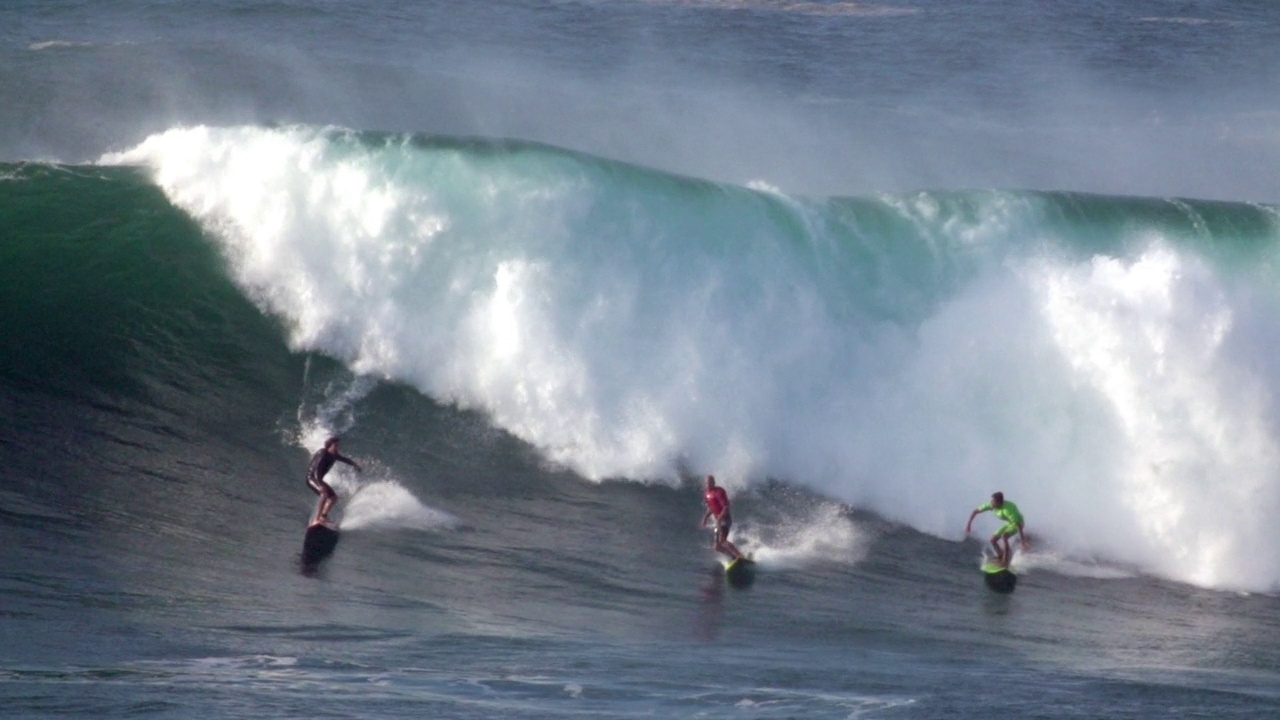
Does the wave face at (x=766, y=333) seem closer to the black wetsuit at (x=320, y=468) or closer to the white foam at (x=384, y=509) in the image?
the white foam at (x=384, y=509)

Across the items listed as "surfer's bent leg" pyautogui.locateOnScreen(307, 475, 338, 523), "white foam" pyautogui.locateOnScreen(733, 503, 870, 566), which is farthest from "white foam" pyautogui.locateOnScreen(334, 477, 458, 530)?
"white foam" pyautogui.locateOnScreen(733, 503, 870, 566)

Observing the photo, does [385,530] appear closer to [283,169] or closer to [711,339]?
[711,339]

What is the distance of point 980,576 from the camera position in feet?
46.8

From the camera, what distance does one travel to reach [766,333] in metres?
17.1

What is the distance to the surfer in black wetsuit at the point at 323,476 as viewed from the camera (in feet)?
42.5

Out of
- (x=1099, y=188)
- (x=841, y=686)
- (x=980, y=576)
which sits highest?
→ (x=1099, y=188)

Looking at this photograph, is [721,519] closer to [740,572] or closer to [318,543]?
[740,572]

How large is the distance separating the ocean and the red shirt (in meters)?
0.50

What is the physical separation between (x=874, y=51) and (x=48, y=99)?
18482mm

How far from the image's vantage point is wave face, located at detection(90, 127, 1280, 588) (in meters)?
16.0

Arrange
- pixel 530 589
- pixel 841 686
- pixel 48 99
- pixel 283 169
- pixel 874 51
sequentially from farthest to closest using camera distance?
1. pixel 874 51
2. pixel 48 99
3. pixel 283 169
4. pixel 530 589
5. pixel 841 686

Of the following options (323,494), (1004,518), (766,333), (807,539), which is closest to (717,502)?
(807,539)

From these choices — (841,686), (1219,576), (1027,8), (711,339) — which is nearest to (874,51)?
(1027,8)

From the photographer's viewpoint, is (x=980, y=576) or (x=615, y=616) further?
(x=980, y=576)
